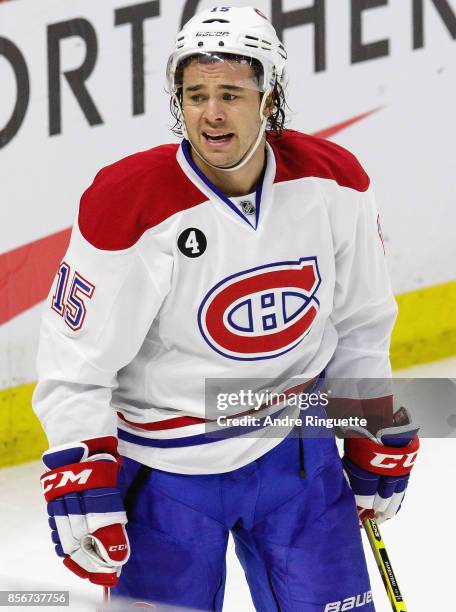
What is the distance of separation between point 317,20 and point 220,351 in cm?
194

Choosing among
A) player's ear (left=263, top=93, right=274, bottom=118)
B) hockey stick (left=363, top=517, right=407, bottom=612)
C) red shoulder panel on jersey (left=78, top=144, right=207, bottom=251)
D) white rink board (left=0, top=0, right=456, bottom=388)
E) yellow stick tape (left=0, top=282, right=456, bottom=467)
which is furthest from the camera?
yellow stick tape (left=0, top=282, right=456, bottom=467)

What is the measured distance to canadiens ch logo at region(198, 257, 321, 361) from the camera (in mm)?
2143

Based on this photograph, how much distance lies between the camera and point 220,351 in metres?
2.18

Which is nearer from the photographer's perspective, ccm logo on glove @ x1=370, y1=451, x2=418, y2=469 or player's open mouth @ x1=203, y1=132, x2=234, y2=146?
player's open mouth @ x1=203, y1=132, x2=234, y2=146

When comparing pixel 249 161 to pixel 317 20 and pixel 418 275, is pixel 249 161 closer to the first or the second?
pixel 317 20

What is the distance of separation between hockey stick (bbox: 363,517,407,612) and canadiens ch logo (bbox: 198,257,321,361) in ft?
1.50

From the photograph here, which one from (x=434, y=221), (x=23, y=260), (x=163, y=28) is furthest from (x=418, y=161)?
(x=23, y=260)

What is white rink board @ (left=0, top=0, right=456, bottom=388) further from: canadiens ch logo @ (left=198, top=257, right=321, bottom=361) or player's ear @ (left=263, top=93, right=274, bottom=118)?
canadiens ch logo @ (left=198, top=257, right=321, bottom=361)

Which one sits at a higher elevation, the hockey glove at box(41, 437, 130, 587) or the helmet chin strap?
the helmet chin strap

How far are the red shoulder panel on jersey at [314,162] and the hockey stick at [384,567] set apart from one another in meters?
0.63

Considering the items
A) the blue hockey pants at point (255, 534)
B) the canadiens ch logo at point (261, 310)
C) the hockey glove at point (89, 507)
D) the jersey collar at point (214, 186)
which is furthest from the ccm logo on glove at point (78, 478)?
the jersey collar at point (214, 186)

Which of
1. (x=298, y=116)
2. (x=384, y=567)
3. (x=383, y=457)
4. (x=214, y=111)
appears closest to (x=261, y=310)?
(x=214, y=111)

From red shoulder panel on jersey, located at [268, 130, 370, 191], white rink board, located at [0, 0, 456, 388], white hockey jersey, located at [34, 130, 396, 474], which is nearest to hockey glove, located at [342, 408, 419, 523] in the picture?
white hockey jersey, located at [34, 130, 396, 474]

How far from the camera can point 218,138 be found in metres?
2.13
